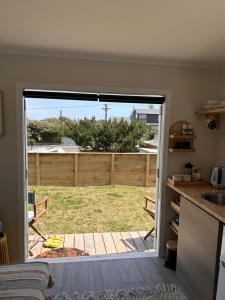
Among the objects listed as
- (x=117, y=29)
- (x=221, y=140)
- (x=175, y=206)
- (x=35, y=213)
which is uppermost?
(x=117, y=29)

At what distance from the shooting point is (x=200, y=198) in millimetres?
2148

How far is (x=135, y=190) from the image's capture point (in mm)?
3875

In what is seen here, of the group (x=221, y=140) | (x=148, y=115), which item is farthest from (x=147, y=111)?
(x=221, y=140)

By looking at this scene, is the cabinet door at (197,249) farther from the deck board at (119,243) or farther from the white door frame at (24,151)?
the deck board at (119,243)

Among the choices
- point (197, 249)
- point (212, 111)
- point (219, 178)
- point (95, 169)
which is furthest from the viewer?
point (95, 169)

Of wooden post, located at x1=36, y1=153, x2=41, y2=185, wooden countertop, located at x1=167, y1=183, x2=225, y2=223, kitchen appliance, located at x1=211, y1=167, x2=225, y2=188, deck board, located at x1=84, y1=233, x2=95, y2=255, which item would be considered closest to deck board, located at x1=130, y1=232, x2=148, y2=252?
deck board, located at x1=84, y1=233, x2=95, y2=255

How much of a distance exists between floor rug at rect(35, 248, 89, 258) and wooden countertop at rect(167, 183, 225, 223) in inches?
57.2

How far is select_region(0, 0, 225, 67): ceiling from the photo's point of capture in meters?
1.45

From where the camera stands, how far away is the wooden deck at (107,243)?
317 centimetres

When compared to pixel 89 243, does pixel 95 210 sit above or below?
above

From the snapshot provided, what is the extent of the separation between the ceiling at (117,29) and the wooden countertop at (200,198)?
51.8 inches

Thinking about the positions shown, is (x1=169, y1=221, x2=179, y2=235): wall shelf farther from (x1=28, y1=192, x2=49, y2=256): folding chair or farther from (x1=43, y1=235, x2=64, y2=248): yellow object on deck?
(x1=28, y1=192, x2=49, y2=256): folding chair

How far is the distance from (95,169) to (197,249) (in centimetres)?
192

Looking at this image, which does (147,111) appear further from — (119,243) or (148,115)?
(119,243)
